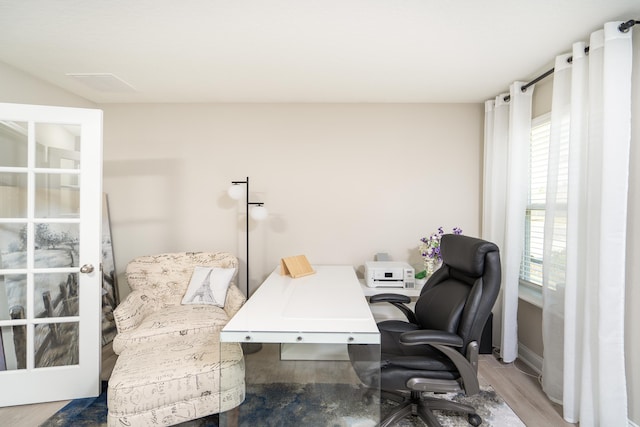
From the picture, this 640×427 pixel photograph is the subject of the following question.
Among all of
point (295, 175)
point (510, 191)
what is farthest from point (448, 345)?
point (295, 175)

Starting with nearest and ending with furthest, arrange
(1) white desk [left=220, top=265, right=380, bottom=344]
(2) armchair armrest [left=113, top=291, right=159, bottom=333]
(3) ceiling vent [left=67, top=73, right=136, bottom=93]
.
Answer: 1. (1) white desk [left=220, top=265, right=380, bottom=344]
2. (2) armchair armrest [left=113, top=291, right=159, bottom=333]
3. (3) ceiling vent [left=67, top=73, right=136, bottom=93]

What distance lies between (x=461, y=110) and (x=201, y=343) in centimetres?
311

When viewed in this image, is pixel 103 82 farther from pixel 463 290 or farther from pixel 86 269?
pixel 463 290

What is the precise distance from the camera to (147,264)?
9.46 ft

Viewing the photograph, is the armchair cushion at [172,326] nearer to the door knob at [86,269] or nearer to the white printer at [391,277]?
the door knob at [86,269]

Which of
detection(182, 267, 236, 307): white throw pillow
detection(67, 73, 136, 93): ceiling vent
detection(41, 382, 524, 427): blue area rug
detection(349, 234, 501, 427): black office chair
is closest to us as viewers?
detection(349, 234, 501, 427): black office chair

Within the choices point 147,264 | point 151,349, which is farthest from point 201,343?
point 147,264

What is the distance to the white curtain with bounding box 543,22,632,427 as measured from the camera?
70.0 inches

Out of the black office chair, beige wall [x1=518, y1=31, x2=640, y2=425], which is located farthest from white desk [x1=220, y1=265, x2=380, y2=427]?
Result: beige wall [x1=518, y1=31, x2=640, y2=425]

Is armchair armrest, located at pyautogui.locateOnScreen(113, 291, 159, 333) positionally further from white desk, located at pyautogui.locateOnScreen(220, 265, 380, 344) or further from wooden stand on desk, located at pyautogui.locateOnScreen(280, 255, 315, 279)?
wooden stand on desk, located at pyautogui.locateOnScreen(280, 255, 315, 279)

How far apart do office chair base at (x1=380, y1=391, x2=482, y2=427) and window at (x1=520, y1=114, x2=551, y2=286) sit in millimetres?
1294

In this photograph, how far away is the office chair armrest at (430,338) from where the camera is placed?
5.17 ft

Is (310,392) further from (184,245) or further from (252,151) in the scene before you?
(252,151)

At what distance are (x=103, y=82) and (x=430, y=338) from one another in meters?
3.09
